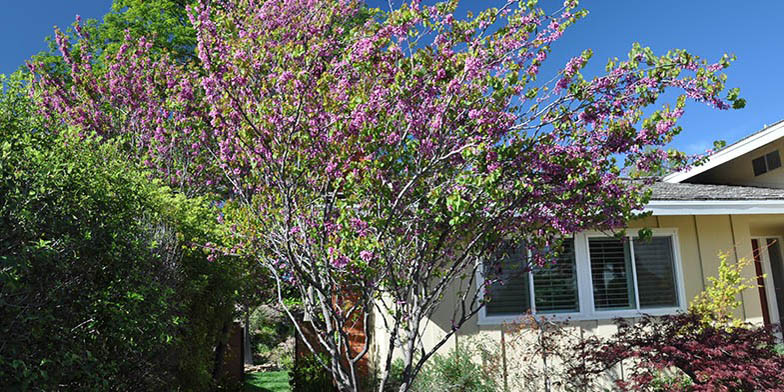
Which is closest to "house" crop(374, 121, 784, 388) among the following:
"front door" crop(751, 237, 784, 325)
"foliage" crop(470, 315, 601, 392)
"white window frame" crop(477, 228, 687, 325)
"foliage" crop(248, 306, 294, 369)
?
"white window frame" crop(477, 228, 687, 325)

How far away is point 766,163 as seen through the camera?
11.0 m

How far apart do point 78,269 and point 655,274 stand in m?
7.79

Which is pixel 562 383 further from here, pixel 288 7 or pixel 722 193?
pixel 288 7

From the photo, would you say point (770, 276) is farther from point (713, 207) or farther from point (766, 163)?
point (713, 207)

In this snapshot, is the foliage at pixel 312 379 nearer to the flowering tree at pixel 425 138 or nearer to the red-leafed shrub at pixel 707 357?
the flowering tree at pixel 425 138

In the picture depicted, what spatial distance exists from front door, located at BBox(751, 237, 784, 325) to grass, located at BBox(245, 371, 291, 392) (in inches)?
354

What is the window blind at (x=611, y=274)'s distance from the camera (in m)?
8.16

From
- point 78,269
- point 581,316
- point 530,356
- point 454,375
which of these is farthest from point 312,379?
point 78,269

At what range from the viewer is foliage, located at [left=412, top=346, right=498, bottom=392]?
6.77 metres

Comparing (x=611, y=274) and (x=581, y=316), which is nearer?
(x=581, y=316)

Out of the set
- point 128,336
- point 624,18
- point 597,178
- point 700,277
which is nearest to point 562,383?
point 700,277

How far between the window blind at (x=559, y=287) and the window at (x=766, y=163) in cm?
576

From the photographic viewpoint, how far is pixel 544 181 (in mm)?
4535

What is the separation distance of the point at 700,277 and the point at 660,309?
91 cm
